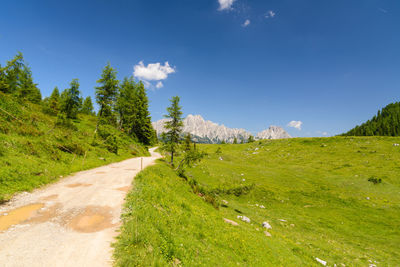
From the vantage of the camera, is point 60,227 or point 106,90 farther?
point 106,90

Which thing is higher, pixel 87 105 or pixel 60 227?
pixel 87 105

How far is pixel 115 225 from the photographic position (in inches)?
276

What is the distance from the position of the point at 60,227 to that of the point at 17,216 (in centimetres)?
213

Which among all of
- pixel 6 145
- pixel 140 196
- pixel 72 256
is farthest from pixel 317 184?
pixel 6 145

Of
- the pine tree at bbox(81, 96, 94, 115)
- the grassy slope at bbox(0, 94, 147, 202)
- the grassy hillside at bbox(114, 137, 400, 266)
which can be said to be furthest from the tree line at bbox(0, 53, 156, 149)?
the pine tree at bbox(81, 96, 94, 115)

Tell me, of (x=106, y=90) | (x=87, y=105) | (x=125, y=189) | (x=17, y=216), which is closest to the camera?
(x=17, y=216)

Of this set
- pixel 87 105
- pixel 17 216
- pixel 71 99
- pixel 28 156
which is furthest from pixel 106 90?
pixel 87 105

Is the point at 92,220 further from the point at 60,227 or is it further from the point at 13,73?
the point at 13,73

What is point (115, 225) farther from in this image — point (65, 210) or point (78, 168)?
point (78, 168)

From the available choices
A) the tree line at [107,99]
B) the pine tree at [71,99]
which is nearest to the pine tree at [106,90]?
the tree line at [107,99]

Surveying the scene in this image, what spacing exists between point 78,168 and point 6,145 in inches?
210

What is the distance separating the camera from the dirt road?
16.1ft

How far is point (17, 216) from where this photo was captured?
22.1 ft

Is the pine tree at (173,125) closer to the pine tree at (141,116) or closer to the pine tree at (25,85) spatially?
the pine tree at (141,116)
